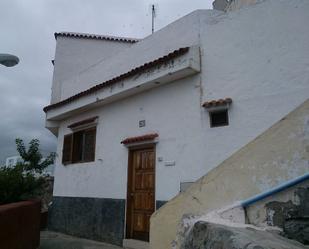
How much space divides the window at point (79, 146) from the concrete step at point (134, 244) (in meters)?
3.02

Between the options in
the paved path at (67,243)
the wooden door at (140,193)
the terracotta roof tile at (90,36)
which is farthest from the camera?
the terracotta roof tile at (90,36)

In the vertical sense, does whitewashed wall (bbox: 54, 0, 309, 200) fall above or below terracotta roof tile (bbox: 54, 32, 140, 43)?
below

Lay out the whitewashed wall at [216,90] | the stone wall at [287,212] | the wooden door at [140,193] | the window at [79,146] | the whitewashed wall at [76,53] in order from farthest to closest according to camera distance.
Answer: the whitewashed wall at [76,53], the window at [79,146], the wooden door at [140,193], the whitewashed wall at [216,90], the stone wall at [287,212]

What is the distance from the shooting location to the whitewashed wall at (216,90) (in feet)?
18.9

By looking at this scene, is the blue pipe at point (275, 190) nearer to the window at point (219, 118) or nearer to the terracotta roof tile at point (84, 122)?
the window at point (219, 118)

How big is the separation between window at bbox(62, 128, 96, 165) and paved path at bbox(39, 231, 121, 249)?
2.38 m

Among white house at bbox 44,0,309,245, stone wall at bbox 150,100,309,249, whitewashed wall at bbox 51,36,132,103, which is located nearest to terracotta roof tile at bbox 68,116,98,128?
white house at bbox 44,0,309,245

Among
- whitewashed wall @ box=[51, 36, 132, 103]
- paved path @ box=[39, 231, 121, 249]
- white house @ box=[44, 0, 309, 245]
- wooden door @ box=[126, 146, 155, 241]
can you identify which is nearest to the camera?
white house @ box=[44, 0, 309, 245]

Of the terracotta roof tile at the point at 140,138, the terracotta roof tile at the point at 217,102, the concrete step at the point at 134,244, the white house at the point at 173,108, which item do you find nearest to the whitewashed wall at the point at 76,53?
the white house at the point at 173,108

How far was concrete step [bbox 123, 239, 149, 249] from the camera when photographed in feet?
23.1

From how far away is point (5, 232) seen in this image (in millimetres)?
4922

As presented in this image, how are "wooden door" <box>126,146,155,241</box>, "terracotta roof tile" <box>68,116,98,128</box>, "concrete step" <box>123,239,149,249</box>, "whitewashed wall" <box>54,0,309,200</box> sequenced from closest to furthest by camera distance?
"whitewashed wall" <box>54,0,309,200</box> < "concrete step" <box>123,239,149,249</box> < "wooden door" <box>126,146,155,241</box> < "terracotta roof tile" <box>68,116,98,128</box>

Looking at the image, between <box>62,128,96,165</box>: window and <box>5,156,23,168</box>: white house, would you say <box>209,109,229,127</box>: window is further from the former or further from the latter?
<box>5,156,23,168</box>: white house

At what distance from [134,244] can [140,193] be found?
120 cm
